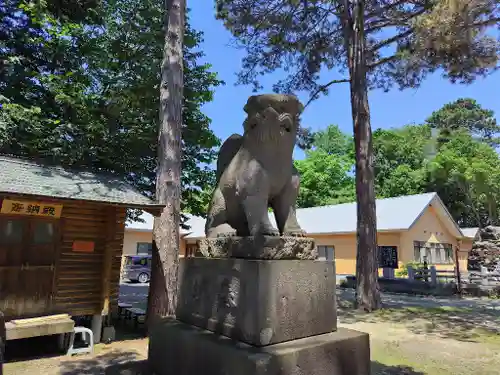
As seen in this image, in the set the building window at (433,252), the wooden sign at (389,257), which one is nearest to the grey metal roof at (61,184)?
the wooden sign at (389,257)

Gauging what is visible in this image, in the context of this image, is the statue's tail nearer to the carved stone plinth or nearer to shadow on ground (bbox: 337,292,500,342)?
the carved stone plinth

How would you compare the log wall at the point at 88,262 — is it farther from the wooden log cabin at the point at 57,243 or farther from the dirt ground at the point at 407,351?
the dirt ground at the point at 407,351

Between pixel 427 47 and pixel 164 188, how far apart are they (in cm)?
651

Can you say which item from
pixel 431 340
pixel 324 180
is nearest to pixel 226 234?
pixel 431 340

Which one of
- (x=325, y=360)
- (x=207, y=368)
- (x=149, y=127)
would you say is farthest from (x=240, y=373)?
(x=149, y=127)

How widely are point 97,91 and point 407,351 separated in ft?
30.3

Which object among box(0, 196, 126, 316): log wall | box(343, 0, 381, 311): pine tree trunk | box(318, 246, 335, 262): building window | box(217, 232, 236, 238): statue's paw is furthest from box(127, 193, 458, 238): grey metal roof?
box(217, 232, 236, 238): statue's paw

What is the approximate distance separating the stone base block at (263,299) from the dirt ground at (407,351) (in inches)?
36.1

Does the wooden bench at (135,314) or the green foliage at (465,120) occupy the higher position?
the green foliage at (465,120)

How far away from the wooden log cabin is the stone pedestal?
3638 mm

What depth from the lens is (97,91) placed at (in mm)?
9695

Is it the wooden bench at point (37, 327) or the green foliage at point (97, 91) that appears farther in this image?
the green foliage at point (97, 91)

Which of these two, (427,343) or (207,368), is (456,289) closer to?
(427,343)

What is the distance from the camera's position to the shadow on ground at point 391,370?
445 centimetres
